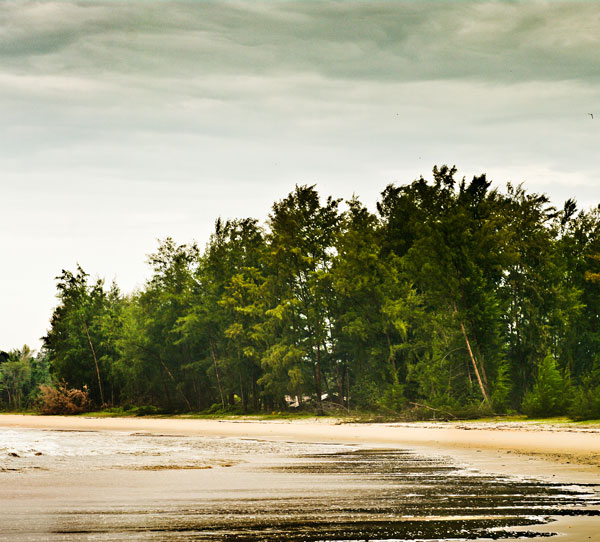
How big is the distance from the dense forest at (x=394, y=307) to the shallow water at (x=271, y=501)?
63.7 ft

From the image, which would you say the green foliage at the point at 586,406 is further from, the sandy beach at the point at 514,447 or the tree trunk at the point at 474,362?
the tree trunk at the point at 474,362

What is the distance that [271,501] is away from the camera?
31.9 ft

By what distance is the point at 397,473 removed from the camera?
13758mm

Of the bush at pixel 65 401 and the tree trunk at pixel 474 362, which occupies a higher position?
the tree trunk at pixel 474 362

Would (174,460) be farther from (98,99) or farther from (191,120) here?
(98,99)

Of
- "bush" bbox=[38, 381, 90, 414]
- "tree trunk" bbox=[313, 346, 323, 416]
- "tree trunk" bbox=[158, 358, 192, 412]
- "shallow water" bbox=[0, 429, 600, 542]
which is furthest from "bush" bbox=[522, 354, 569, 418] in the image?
"bush" bbox=[38, 381, 90, 414]

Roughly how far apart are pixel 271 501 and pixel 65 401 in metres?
71.6

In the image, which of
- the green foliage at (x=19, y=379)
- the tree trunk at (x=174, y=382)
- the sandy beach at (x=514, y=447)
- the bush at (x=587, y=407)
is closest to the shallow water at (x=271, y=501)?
the sandy beach at (x=514, y=447)

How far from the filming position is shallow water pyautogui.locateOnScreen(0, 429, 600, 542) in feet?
24.4

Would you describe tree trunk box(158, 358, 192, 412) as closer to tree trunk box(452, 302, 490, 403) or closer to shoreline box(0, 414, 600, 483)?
shoreline box(0, 414, 600, 483)

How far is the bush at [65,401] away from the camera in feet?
249

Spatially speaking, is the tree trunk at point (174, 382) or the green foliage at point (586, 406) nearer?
the green foliage at point (586, 406)

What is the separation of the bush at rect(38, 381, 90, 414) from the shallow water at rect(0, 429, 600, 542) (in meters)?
62.7

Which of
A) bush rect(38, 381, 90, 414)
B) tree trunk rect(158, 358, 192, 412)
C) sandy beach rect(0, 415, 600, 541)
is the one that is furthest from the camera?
bush rect(38, 381, 90, 414)
